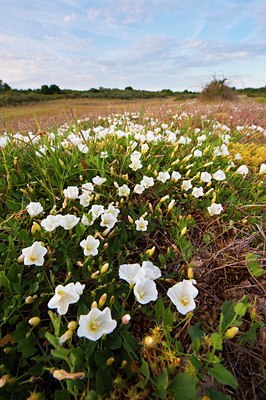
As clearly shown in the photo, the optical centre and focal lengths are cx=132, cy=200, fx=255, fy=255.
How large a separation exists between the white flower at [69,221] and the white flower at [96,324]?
691 mm

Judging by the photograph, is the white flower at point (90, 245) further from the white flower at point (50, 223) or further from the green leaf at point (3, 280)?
the green leaf at point (3, 280)

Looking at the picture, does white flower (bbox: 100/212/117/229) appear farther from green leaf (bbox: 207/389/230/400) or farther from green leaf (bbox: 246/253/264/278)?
green leaf (bbox: 207/389/230/400)

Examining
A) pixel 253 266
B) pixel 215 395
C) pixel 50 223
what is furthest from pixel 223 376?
pixel 50 223

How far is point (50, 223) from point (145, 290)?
760 mm

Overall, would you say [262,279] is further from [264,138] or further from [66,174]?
[264,138]

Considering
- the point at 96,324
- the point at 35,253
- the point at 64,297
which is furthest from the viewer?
the point at 35,253

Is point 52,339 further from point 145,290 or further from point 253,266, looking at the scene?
point 253,266

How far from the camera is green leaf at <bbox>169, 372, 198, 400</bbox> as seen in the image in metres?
0.96

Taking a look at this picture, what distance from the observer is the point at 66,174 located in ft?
7.32

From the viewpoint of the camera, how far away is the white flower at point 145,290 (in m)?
1.28

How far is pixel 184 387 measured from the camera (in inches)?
38.7

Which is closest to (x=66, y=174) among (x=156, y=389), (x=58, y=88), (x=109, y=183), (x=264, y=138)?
(x=109, y=183)

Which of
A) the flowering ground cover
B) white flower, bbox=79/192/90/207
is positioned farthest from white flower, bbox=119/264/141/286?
white flower, bbox=79/192/90/207

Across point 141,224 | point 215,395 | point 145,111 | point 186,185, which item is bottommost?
point 215,395
